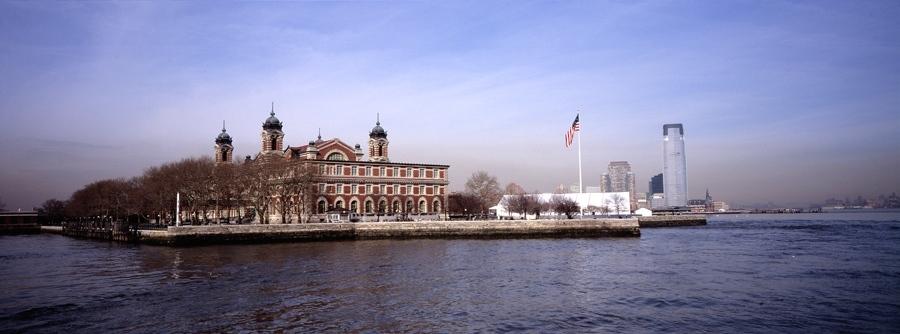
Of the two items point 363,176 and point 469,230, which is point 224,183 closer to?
point 363,176

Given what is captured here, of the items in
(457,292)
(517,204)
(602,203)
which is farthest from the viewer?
(602,203)

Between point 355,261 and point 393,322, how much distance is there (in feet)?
68.3

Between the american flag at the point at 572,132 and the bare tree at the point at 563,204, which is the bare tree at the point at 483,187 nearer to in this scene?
the bare tree at the point at 563,204

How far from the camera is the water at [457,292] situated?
20.9 meters

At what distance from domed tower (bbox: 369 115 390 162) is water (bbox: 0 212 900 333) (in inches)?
2205

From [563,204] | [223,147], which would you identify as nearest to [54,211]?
[223,147]

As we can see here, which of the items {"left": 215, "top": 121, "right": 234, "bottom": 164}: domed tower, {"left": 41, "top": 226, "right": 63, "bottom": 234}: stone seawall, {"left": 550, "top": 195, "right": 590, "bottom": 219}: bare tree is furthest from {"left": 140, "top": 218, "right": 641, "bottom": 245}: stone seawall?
{"left": 41, "top": 226, "right": 63, "bottom": 234}: stone seawall

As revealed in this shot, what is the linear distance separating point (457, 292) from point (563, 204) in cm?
10087

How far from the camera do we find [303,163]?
83188 mm

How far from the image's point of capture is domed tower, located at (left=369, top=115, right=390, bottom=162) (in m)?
102

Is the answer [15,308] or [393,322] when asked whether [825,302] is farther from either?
[15,308]

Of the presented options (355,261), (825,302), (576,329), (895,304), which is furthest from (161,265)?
(895,304)

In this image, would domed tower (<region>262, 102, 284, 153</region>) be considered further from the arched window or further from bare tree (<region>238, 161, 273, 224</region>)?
bare tree (<region>238, 161, 273, 224</region>)

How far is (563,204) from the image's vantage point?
12550 centimetres
